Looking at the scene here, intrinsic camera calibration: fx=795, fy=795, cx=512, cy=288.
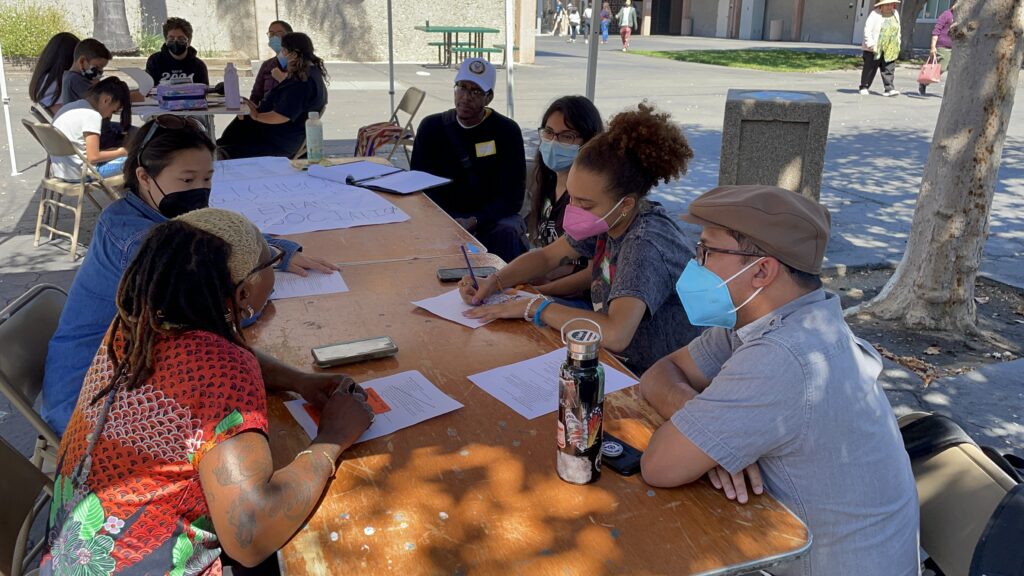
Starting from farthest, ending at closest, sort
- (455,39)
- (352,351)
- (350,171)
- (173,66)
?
(455,39), (173,66), (350,171), (352,351)

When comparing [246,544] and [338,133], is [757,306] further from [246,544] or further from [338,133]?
[338,133]

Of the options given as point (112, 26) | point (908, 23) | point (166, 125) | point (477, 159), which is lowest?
point (477, 159)

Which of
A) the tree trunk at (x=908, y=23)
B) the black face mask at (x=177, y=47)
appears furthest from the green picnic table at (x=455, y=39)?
the black face mask at (x=177, y=47)

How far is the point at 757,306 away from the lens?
5.63 feet

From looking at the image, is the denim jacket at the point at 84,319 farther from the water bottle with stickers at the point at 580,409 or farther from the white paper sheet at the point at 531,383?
the water bottle with stickers at the point at 580,409

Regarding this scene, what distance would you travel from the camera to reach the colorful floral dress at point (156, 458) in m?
1.45

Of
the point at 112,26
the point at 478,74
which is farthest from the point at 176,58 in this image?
the point at 112,26

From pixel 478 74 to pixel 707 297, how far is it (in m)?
3.16

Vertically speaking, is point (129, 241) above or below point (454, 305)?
above

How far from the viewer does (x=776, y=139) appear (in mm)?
5129

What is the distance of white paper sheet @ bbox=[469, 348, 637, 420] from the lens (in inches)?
76.0

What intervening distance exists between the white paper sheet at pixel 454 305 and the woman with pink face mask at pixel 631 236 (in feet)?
0.09

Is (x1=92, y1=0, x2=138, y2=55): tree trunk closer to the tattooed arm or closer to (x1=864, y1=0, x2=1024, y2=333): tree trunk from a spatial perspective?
(x1=864, y1=0, x2=1024, y2=333): tree trunk

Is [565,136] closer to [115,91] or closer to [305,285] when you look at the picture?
[305,285]
